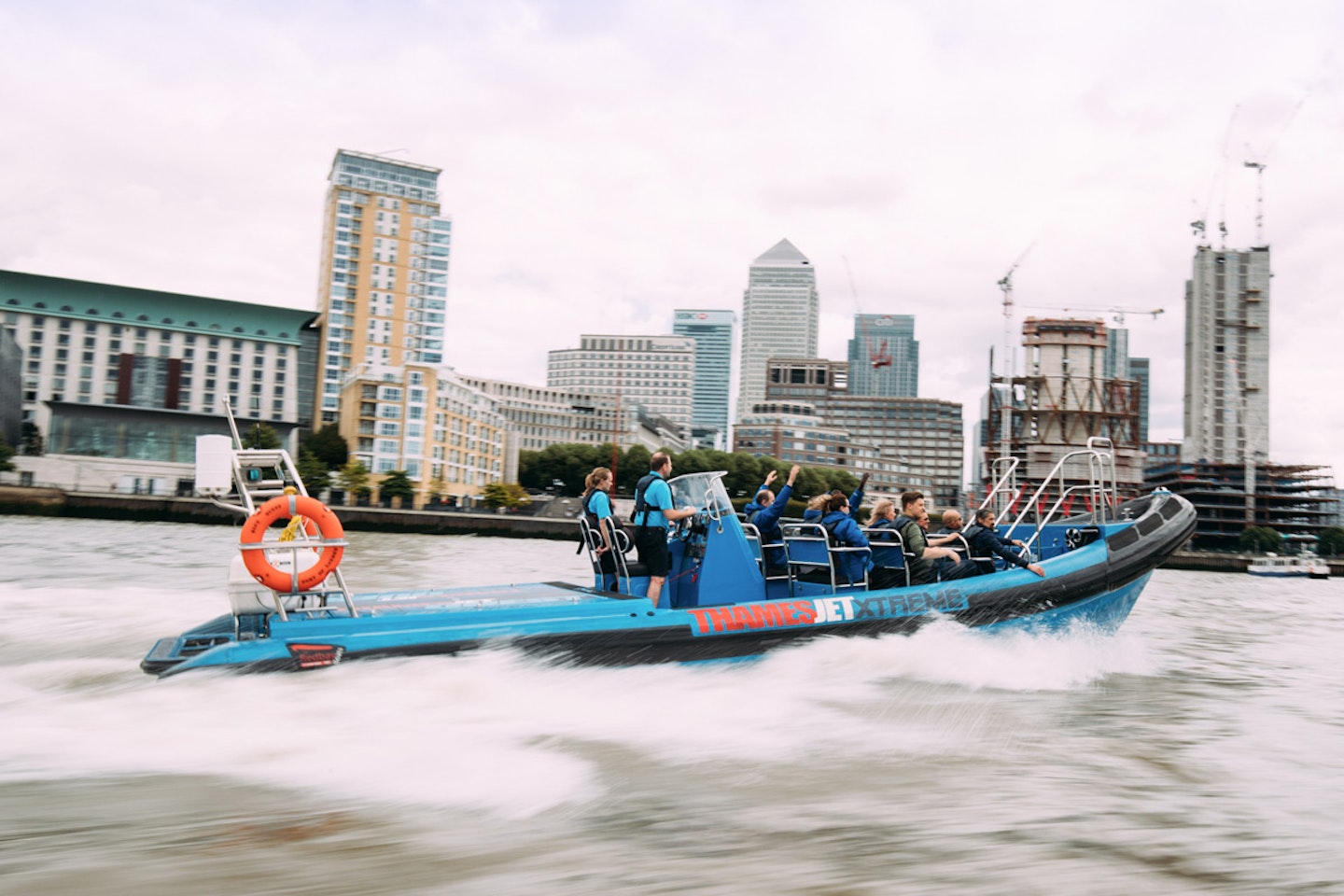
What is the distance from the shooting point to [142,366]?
87.1 metres

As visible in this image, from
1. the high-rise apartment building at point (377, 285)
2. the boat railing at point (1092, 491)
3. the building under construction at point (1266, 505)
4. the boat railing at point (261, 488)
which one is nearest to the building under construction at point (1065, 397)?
the building under construction at point (1266, 505)

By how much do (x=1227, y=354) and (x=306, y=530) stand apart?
158m

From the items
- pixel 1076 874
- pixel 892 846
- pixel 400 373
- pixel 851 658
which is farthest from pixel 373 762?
pixel 400 373

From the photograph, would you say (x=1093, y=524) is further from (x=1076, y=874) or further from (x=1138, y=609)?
(x=1138, y=609)

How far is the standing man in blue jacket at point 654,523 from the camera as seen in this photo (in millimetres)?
7219

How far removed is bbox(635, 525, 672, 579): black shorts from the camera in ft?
24.0

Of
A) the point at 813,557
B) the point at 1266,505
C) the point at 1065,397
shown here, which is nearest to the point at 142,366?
the point at 813,557

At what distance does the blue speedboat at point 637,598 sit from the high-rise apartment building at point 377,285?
9747 centimetres

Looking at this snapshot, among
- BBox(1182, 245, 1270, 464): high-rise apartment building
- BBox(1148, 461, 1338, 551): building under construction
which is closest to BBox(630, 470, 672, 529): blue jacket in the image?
BBox(1148, 461, 1338, 551): building under construction

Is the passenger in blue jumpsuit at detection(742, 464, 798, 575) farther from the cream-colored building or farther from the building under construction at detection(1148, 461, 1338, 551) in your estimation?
the building under construction at detection(1148, 461, 1338, 551)

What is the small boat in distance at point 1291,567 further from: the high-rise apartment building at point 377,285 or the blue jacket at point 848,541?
the high-rise apartment building at point 377,285

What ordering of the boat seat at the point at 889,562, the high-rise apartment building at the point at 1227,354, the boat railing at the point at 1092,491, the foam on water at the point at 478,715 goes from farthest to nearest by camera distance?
the high-rise apartment building at the point at 1227,354, the boat railing at the point at 1092,491, the boat seat at the point at 889,562, the foam on water at the point at 478,715

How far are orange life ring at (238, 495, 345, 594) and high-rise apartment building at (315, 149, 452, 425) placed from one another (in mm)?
98317

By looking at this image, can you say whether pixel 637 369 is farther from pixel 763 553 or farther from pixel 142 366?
pixel 763 553
